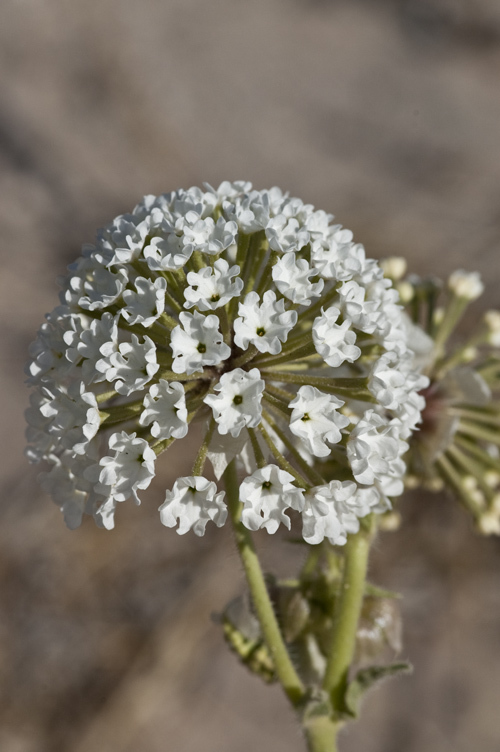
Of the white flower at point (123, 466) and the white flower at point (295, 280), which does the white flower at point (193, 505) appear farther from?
the white flower at point (295, 280)

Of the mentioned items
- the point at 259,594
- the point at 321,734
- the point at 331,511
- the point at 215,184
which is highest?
the point at 215,184

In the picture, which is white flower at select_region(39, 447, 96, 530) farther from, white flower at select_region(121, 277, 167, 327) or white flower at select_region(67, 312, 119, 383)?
white flower at select_region(121, 277, 167, 327)

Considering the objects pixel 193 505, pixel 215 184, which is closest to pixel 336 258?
pixel 193 505

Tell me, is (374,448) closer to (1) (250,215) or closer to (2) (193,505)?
(2) (193,505)

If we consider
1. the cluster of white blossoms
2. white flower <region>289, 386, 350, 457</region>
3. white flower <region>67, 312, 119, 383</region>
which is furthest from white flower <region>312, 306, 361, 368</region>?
white flower <region>67, 312, 119, 383</region>

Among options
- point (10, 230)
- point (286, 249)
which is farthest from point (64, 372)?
point (10, 230)

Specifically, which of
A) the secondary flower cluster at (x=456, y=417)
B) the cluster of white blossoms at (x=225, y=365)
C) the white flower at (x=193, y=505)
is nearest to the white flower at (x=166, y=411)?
the cluster of white blossoms at (x=225, y=365)
